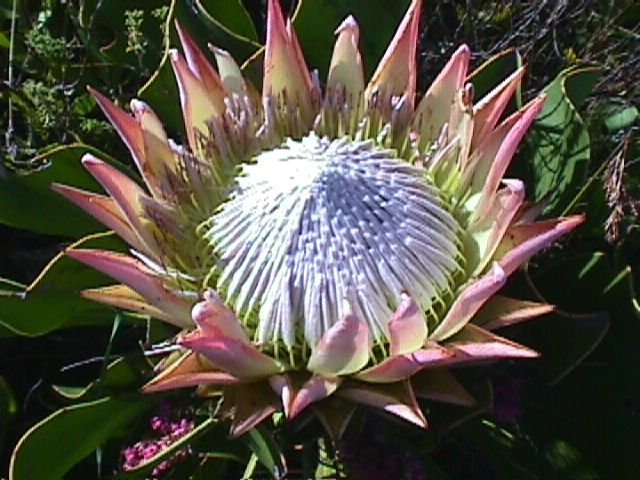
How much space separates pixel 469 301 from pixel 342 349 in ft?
0.56

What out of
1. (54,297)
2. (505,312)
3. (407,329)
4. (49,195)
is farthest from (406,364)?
(49,195)

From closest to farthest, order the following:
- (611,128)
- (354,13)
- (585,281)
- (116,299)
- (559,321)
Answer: (116,299), (559,321), (585,281), (354,13), (611,128)

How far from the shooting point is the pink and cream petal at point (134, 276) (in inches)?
63.3

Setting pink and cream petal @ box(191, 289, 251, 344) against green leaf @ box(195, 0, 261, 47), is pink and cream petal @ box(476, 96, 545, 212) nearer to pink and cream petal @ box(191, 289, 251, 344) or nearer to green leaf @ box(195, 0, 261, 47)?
pink and cream petal @ box(191, 289, 251, 344)

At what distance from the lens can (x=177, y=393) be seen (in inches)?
77.7

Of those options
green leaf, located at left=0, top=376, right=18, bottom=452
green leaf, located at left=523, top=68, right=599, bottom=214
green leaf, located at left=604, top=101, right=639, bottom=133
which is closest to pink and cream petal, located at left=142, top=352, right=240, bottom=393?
green leaf, located at left=0, top=376, right=18, bottom=452

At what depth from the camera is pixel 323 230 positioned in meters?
1.67

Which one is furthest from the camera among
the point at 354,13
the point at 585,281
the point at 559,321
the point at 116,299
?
the point at 354,13

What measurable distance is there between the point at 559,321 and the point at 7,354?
3.50ft

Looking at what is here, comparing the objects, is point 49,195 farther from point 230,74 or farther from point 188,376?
point 188,376

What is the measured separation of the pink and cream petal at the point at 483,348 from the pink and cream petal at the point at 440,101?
0.37 meters

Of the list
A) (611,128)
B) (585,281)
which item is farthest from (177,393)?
(611,128)

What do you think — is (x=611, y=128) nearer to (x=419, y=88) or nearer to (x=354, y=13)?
(x=419, y=88)

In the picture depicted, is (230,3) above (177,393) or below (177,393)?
above
